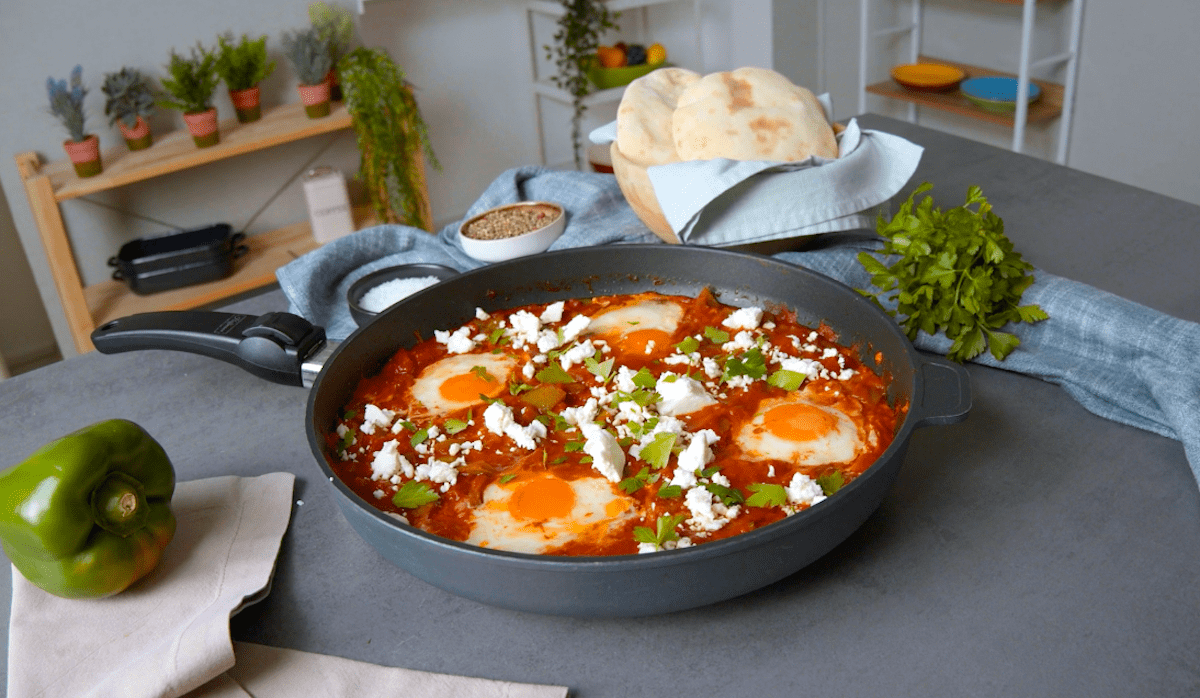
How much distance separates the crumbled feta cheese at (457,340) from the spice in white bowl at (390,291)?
8.3 inches

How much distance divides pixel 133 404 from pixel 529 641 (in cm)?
96

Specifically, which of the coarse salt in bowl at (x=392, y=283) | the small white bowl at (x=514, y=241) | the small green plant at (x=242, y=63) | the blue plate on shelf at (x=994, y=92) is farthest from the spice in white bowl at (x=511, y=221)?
the blue plate on shelf at (x=994, y=92)

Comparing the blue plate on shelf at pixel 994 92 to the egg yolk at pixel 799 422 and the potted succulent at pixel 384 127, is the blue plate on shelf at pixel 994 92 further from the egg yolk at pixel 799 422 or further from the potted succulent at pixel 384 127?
the egg yolk at pixel 799 422

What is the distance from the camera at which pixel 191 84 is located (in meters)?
3.70

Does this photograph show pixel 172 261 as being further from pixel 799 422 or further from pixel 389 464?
pixel 799 422

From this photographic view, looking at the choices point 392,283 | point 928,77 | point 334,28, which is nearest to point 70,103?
point 334,28

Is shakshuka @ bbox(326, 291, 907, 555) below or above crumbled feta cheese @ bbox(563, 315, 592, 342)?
below

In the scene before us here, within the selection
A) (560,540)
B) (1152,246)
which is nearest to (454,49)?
(1152,246)

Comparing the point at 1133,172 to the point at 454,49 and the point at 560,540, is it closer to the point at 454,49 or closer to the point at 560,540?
the point at 454,49

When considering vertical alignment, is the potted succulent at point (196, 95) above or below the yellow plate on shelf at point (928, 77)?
above

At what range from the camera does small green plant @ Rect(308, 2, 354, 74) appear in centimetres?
411

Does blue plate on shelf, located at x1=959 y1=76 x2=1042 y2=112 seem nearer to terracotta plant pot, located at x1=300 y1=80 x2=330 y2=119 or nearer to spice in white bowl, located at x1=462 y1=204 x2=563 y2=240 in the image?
terracotta plant pot, located at x1=300 y1=80 x2=330 y2=119

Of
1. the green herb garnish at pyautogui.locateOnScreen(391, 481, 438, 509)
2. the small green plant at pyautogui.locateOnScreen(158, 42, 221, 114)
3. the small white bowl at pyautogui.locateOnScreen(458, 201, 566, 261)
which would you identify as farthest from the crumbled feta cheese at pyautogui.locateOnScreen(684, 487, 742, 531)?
the small green plant at pyautogui.locateOnScreen(158, 42, 221, 114)

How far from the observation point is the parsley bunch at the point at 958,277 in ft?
4.88
